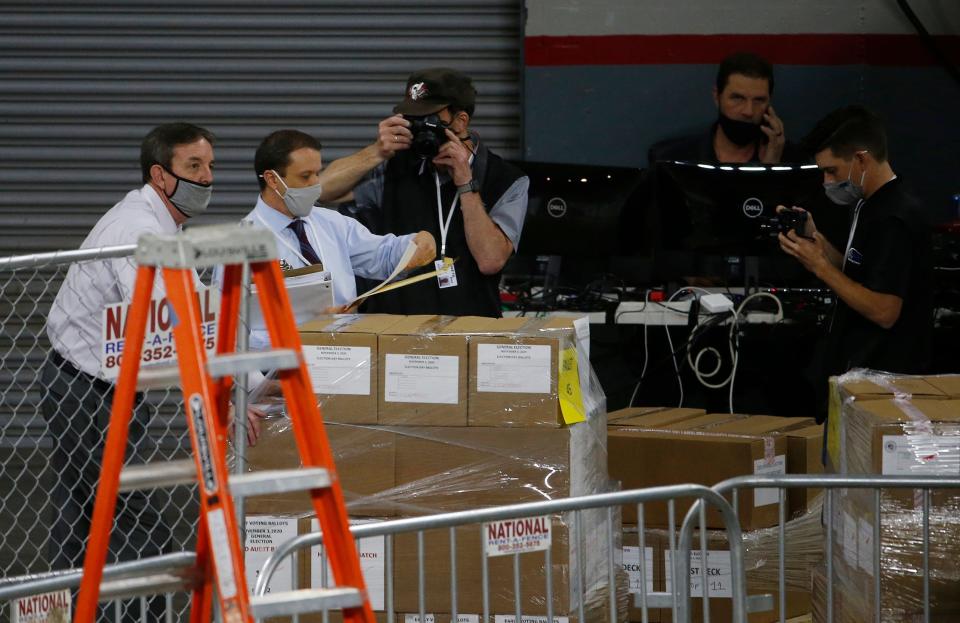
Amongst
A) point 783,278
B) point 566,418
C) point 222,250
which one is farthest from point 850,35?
point 222,250

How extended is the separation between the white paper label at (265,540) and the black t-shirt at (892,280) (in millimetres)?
2212

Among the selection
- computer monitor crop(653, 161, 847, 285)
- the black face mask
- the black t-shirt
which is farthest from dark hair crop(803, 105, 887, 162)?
the black face mask

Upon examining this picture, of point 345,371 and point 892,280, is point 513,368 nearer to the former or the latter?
point 345,371

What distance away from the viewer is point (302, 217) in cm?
441

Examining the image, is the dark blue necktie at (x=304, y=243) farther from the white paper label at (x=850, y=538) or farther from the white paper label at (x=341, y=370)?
the white paper label at (x=850, y=538)

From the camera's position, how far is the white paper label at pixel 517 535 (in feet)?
9.40

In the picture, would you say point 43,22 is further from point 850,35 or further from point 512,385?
point 512,385

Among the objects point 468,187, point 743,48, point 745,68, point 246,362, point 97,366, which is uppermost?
point 743,48

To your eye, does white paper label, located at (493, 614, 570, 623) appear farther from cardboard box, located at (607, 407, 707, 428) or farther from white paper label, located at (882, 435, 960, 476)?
cardboard box, located at (607, 407, 707, 428)

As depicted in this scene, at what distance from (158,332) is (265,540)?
0.76m

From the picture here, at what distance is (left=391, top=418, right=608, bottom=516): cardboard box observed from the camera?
3.36 meters

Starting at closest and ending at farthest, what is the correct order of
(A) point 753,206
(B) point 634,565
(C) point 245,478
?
(C) point 245,478 < (B) point 634,565 < (A) point 753,206

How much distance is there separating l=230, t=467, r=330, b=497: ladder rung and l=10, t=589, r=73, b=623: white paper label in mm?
804

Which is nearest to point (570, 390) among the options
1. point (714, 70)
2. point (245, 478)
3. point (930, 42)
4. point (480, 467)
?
point (480, 467)
